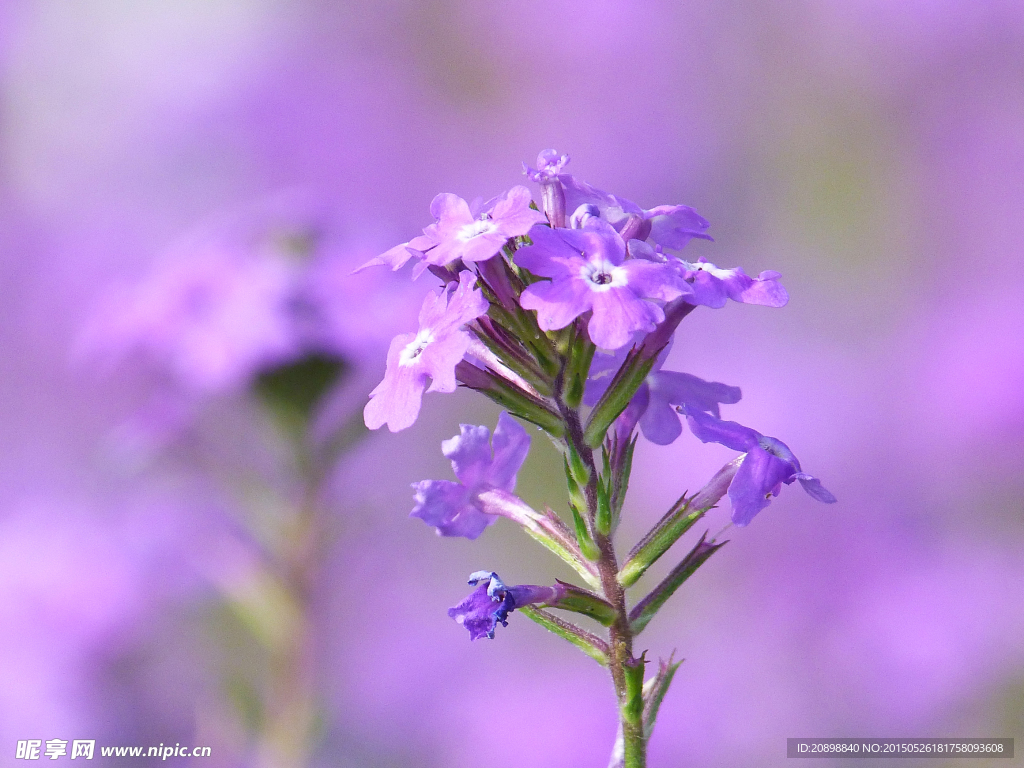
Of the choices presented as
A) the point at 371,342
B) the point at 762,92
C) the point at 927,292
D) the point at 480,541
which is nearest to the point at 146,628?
the point at 371,342

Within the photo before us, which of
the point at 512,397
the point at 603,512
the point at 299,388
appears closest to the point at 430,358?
the point at 512,397

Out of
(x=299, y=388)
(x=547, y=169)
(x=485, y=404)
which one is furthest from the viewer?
(x=485, y=404)

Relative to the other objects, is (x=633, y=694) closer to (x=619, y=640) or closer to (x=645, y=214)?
(x=619, y=640)

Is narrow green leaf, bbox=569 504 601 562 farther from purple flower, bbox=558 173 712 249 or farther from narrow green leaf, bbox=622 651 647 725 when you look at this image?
purple flower, bbox=558 173 712 249

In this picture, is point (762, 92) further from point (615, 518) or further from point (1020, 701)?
point (615, 518)

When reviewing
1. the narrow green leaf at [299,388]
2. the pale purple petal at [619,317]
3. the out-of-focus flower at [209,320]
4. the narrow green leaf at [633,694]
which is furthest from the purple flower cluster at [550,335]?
the narrow green leaf at [299,388]
